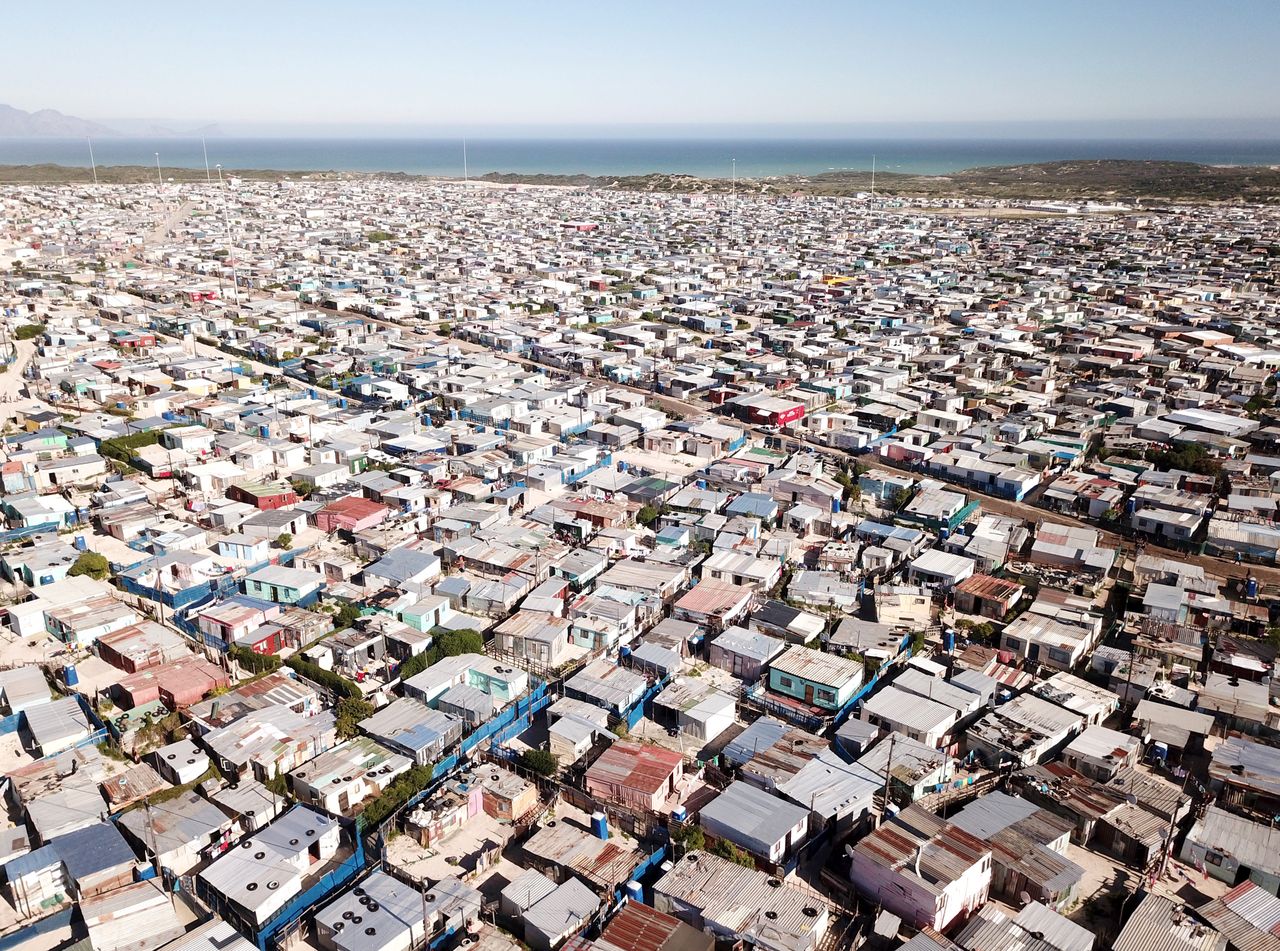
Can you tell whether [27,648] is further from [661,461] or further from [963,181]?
[963,181]

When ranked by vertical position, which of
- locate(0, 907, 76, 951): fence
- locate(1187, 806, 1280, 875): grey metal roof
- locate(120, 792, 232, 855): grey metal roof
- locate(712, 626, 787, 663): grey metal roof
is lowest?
locate(0, 907, 76, 951): fence

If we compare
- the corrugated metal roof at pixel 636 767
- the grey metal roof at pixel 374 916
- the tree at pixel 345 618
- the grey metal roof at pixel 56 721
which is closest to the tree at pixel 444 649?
the tree at pixel 345 618

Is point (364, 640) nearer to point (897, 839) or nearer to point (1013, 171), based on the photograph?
point (897, 839)

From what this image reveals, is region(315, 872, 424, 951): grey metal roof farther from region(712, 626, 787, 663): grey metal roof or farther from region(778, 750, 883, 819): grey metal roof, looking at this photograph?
region(712, 626, 787, 663): grey metal roof

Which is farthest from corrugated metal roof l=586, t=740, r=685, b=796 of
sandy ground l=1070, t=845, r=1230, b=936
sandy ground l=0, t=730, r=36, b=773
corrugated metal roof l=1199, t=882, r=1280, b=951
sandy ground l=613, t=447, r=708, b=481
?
sandy ground l=613, t=447, r=708, b=481

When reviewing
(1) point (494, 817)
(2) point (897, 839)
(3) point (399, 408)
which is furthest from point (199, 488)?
(2) point (897, 839)

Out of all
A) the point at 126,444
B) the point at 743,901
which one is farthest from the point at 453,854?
the point at 126,444

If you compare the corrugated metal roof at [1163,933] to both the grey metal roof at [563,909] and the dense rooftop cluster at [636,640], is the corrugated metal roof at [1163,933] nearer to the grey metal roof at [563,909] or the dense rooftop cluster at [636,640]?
the dense rooftop cluster at [636,640]
